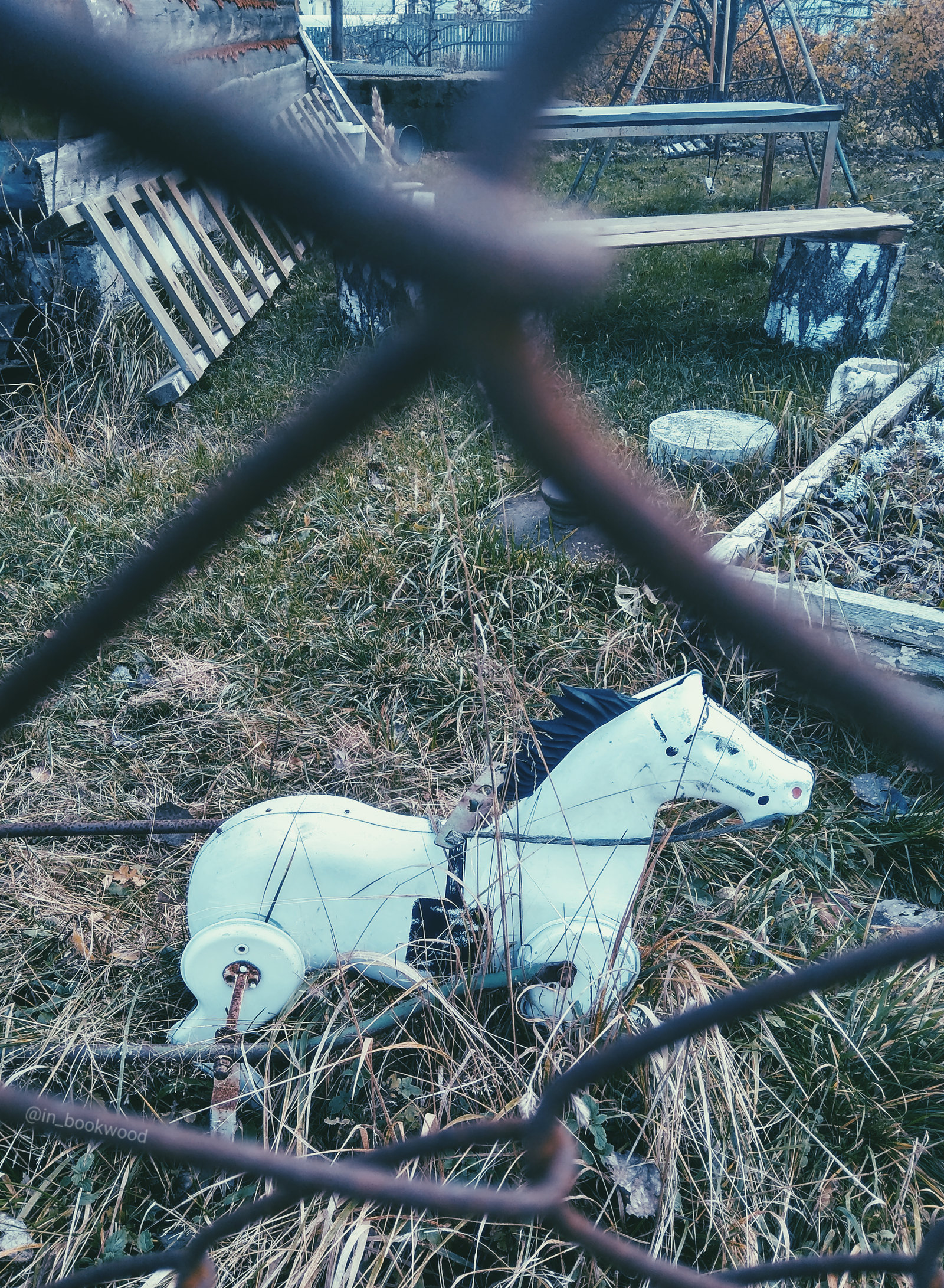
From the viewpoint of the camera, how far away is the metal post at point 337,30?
13.0 m

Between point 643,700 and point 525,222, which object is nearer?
point 525,222

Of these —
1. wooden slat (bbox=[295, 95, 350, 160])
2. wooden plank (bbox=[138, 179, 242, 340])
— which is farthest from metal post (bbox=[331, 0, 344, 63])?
wooden plank (bbox=[138, 179, 242, 340])

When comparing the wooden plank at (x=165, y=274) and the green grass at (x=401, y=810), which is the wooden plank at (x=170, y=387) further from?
the wooden plank at (x=165, y=274)

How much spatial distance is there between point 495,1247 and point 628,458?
3.10 m

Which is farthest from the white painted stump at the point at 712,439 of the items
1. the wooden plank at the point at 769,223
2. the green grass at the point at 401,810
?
the wooden plank at the point at 769,223

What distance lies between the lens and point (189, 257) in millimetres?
5656

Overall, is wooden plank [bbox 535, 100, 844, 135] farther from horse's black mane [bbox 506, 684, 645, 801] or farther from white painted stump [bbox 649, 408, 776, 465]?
horse's black mane [bbox 506, 684, 645, 801]

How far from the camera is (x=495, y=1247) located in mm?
1615

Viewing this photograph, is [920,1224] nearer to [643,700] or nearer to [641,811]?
[641,811]

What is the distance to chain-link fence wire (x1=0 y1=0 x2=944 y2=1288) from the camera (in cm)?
33

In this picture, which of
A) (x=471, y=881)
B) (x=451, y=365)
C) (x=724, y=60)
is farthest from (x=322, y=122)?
(x=451, y=365)

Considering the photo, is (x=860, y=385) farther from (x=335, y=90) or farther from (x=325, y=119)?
(x=335, y=90)

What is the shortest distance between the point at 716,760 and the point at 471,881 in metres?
0.58

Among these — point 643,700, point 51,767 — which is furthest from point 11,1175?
point 643,700
